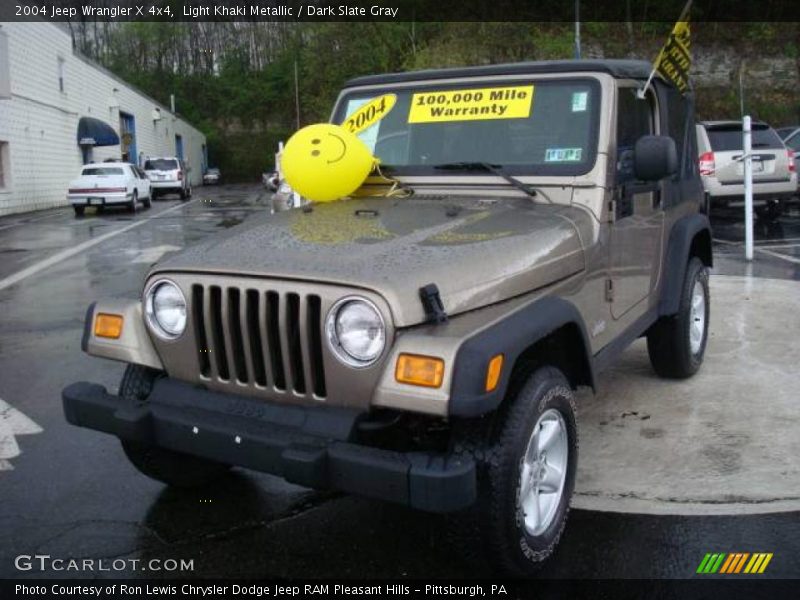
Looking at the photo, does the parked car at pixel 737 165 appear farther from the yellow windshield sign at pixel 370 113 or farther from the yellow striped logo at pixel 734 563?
the yellow striped logo at pixel 734 563

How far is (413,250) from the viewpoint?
3.07 m

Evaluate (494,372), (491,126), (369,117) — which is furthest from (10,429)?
(494,372)

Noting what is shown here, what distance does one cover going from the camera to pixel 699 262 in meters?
5.37

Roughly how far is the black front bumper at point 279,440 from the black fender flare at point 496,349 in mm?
207

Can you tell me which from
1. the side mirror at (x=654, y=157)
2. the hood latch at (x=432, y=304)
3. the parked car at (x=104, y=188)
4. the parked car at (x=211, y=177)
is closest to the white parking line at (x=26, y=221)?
the parked car at (x=104, y=188)

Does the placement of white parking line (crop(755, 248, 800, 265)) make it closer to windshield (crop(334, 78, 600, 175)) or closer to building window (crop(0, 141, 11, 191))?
windshield (crop(334, 78, 600, 175))

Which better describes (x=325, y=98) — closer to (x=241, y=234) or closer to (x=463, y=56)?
(x=463, y=56)

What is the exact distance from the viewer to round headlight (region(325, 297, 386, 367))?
8.96 feet

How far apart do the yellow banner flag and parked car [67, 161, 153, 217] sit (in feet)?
70.8

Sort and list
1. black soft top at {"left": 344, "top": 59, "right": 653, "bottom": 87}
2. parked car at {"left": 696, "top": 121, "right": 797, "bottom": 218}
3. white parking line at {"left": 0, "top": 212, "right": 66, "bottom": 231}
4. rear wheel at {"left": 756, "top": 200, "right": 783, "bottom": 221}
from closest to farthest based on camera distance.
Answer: black soft top at {"left": 344, "top": 59, "right": 653, "bottom": 87} < parked car at {"left": 696, "top": 121, "right": 797, "bottom": 218} < rear wheel at {"left": 756, "top": 200, "right": 783, "bottom": 221} < white parking line at {"left": 0, "top": 212, "right": 66, "bottom": 231}

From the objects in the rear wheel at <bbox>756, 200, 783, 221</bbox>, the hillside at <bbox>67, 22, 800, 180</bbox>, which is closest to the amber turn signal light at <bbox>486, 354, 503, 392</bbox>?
the rear wheel at <bbox>756, 200, 783, 221</bbox>

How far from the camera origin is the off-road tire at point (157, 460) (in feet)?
11.0

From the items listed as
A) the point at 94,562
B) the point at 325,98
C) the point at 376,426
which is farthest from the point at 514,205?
the point at 325,98

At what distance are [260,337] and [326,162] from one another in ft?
4.92
